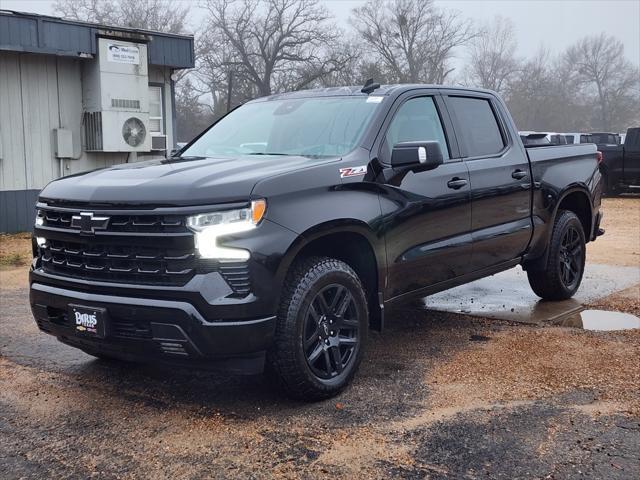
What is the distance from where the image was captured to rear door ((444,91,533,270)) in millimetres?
5672

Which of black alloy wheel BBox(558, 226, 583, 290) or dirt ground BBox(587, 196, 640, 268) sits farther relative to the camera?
dirt ground BBox(587, 196, 640, 268)

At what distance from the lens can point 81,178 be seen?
4.55 metres

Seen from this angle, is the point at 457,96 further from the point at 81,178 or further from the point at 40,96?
the point at 40,96

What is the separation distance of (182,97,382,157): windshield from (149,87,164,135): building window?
9371mm

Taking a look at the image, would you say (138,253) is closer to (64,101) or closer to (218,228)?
(218,228)

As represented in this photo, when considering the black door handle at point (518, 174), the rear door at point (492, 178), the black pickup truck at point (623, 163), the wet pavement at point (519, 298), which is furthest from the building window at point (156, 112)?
the black pickup truck at point (623, 163)

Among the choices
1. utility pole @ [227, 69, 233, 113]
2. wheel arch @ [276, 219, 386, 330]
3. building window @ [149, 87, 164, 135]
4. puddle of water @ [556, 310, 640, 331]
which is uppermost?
utility pole @ [227, 69, 233, 113]

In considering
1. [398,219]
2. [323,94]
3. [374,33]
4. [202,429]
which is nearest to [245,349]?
[202,429]

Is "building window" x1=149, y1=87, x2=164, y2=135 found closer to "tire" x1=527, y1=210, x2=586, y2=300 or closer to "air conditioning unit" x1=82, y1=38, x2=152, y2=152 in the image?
"air conditioning unit" x1=82, y1=38, x2=152, y2=152

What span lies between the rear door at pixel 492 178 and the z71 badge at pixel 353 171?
4.05 ft

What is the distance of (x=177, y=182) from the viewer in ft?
13.3

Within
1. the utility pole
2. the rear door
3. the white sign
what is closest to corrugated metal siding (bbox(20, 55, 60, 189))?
the white sign

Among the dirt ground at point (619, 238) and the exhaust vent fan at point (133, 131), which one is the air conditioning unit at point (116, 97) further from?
the dirt ground at point (619, 238)

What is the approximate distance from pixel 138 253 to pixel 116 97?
10.1 metres
